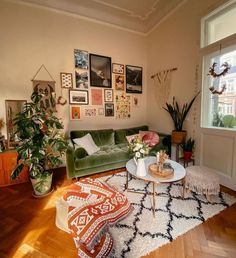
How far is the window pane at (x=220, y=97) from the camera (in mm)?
2527

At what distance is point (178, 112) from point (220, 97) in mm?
895

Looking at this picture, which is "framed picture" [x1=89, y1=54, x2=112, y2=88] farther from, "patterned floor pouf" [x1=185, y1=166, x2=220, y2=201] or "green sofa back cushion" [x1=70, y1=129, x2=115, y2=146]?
"patterned floor pouf" [x1=185, y1=166, x2=220, y2=201]

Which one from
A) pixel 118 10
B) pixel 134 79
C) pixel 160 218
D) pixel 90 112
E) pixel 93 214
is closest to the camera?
pixel 93 214

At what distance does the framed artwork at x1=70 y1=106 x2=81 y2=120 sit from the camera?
359 cm

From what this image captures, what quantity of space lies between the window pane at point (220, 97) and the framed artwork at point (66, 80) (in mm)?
2732

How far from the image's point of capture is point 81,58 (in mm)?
3588

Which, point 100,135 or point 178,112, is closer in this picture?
point 178,112

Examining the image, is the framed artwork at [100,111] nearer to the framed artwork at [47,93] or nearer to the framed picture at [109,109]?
the framed picture at [109,109]

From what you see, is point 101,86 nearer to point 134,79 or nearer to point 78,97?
point 78,97

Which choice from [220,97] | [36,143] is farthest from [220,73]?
[36,143]

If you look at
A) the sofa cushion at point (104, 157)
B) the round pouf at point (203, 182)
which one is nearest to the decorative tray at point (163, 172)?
the round pouf at point (203, 182)

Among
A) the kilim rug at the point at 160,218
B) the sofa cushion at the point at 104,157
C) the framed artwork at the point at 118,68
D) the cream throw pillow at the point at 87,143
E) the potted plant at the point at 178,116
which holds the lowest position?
the kilim rug at the point at 160,218

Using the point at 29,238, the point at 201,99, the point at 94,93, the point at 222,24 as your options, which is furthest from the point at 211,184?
the point at 94,93

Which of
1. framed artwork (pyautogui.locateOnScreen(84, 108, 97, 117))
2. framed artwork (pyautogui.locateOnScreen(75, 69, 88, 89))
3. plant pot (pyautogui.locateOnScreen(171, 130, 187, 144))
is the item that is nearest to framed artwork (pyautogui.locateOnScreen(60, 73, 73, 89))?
framed artwork (pyautogui.locateOnScreen(75, 69, 88, 89))
